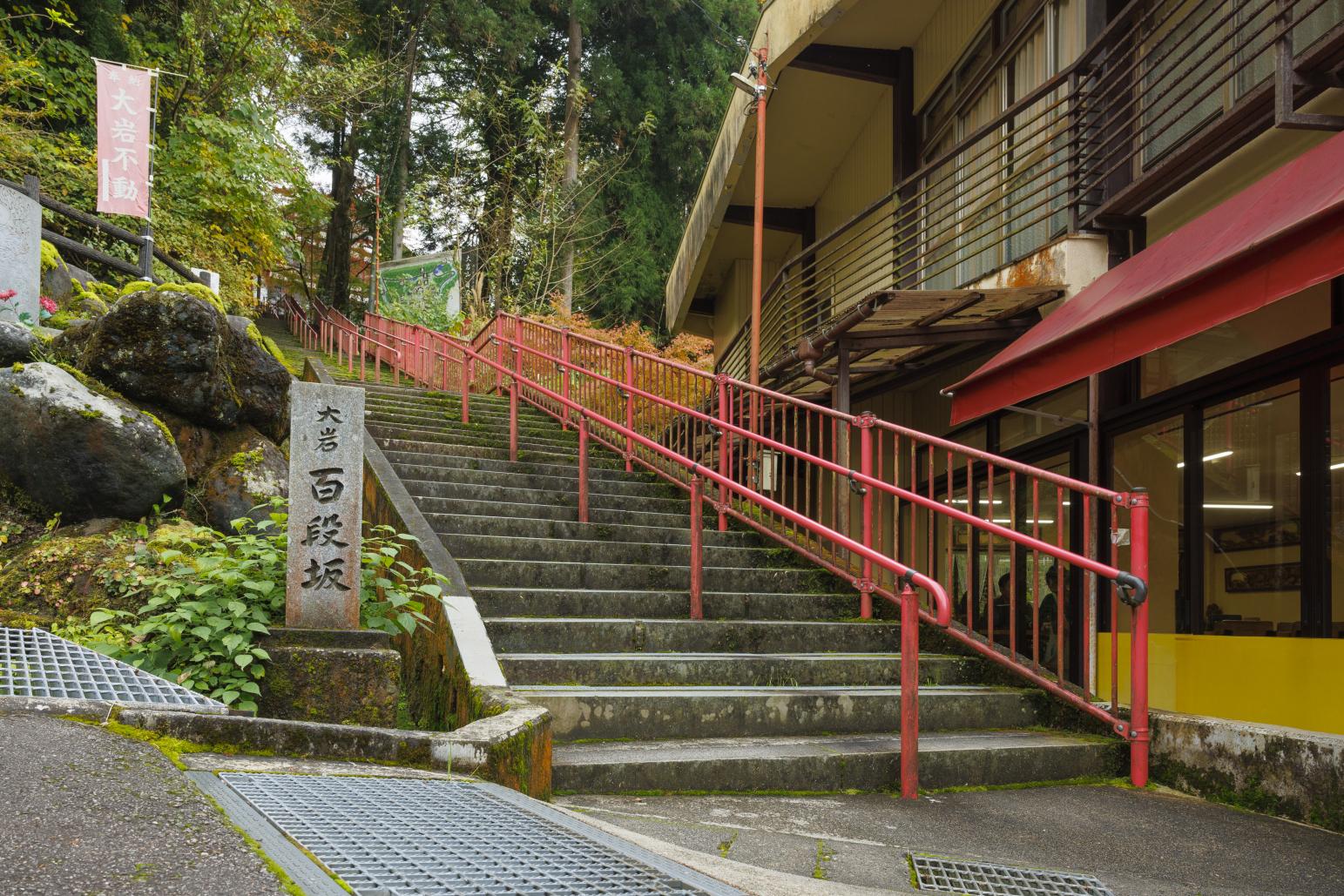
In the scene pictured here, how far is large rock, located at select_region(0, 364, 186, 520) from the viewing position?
682cm

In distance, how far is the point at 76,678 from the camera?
3691mm

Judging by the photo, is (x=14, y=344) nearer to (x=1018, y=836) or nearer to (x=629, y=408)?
(x=629, y=408)

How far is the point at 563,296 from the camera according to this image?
25.7 meters

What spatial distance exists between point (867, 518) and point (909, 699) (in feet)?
6.65

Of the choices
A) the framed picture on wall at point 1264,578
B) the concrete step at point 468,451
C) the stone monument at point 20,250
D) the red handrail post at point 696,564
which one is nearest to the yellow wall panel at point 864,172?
the concrete step at point 468,451

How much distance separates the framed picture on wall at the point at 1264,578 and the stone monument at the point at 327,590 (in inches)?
210

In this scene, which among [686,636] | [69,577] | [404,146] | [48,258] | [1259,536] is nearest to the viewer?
[686,636]

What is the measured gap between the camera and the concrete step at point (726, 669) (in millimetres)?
5227

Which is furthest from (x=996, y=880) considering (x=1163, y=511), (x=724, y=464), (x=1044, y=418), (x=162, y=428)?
(x=162, y=428)

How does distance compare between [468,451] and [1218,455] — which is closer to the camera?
[1218,455]

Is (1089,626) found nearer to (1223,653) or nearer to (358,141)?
(1223,653)

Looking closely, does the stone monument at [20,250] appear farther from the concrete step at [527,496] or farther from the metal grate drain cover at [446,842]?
the metal grate drain cover at [446,842]

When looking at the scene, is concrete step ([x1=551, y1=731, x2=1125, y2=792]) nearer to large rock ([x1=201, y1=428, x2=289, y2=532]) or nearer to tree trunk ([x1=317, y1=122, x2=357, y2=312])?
large rock ([x1=201, y1=428, x2=289, y2=532])

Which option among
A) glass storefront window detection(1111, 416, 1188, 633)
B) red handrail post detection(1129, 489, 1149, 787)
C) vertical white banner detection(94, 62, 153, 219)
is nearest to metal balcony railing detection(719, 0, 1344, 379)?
glass storefront window detection(1111, 416, 1188, 633)
